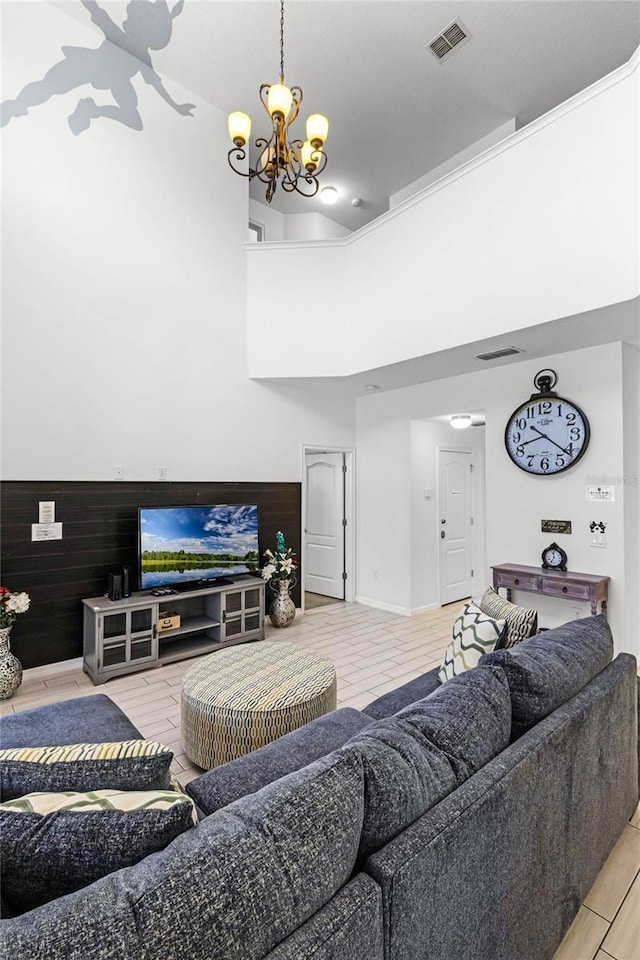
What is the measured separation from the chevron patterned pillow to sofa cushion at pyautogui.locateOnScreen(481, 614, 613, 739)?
264 mm

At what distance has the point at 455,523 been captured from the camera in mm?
6082

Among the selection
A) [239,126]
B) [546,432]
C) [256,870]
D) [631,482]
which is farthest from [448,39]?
[256,870]

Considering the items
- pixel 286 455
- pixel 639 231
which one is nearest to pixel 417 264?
pixel 639 231

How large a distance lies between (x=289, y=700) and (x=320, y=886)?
1515 mm

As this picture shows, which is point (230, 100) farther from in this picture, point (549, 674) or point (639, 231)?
point (549, 674)

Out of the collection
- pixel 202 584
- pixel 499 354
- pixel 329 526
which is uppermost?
pixel 499 354

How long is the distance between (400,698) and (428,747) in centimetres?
104

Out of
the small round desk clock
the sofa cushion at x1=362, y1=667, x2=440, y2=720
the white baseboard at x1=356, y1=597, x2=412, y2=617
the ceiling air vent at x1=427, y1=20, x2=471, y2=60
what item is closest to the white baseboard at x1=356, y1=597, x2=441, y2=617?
the white baseboard at x1=356, y1=597, x2=412, y2=617

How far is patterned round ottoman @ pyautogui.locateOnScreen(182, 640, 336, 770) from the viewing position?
2.23 m

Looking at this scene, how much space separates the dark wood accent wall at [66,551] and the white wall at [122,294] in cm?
14

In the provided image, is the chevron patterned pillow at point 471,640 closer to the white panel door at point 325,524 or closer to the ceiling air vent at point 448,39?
the white panel door at point 325,524

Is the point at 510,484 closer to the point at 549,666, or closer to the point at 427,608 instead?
the point at 427,608

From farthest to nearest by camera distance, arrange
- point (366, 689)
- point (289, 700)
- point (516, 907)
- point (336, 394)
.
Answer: point (336, 394)
point (366, 689)
point (289, 700)
point (516, 907)

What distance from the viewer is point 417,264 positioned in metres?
4.21
